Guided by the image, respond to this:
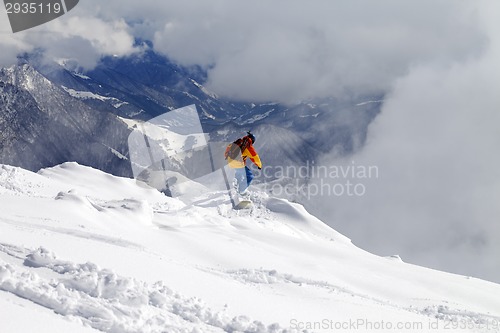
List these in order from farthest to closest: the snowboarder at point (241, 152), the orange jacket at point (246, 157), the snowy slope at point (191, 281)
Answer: the snowboarder at point (241, 152) → the orange jacket at point (246, 157) → the snowy slope at point (191, 281)

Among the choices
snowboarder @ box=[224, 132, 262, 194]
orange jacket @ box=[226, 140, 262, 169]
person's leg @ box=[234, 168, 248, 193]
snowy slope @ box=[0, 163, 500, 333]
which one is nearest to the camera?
snowy slope @ box=[0, 163, 500, 333]

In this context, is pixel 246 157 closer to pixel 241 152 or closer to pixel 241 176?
pixel 241 152

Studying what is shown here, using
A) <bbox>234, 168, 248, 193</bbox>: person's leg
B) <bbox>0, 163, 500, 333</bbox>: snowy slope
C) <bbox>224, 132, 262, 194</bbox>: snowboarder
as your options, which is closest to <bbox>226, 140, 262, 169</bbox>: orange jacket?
<bbox>224, 132, 262, 194</bbox>: snowboarder

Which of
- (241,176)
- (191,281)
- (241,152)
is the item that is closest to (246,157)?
(241,152)

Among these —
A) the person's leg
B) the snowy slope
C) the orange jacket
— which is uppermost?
the orange jacket

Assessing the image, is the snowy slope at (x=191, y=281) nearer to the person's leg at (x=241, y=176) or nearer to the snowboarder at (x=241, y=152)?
the person's leg at (x=241, y=176)

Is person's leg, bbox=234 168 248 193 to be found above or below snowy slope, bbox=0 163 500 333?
above

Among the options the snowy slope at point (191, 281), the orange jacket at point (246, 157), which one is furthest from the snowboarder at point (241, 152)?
the snowy slope at point (191, 281)

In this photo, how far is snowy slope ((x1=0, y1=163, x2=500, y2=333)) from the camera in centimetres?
1130

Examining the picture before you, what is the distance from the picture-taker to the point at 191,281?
14.7 m

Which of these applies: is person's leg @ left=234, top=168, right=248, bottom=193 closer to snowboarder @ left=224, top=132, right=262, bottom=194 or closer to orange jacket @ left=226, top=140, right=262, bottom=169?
snowboarder @ left=224, top=132, right=262, bottom=194

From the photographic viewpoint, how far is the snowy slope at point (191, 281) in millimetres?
11305

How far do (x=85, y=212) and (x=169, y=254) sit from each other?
20.0ft

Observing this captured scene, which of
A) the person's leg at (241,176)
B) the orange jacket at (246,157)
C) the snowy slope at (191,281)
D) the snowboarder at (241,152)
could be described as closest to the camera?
the snowy slope at (191,281)
